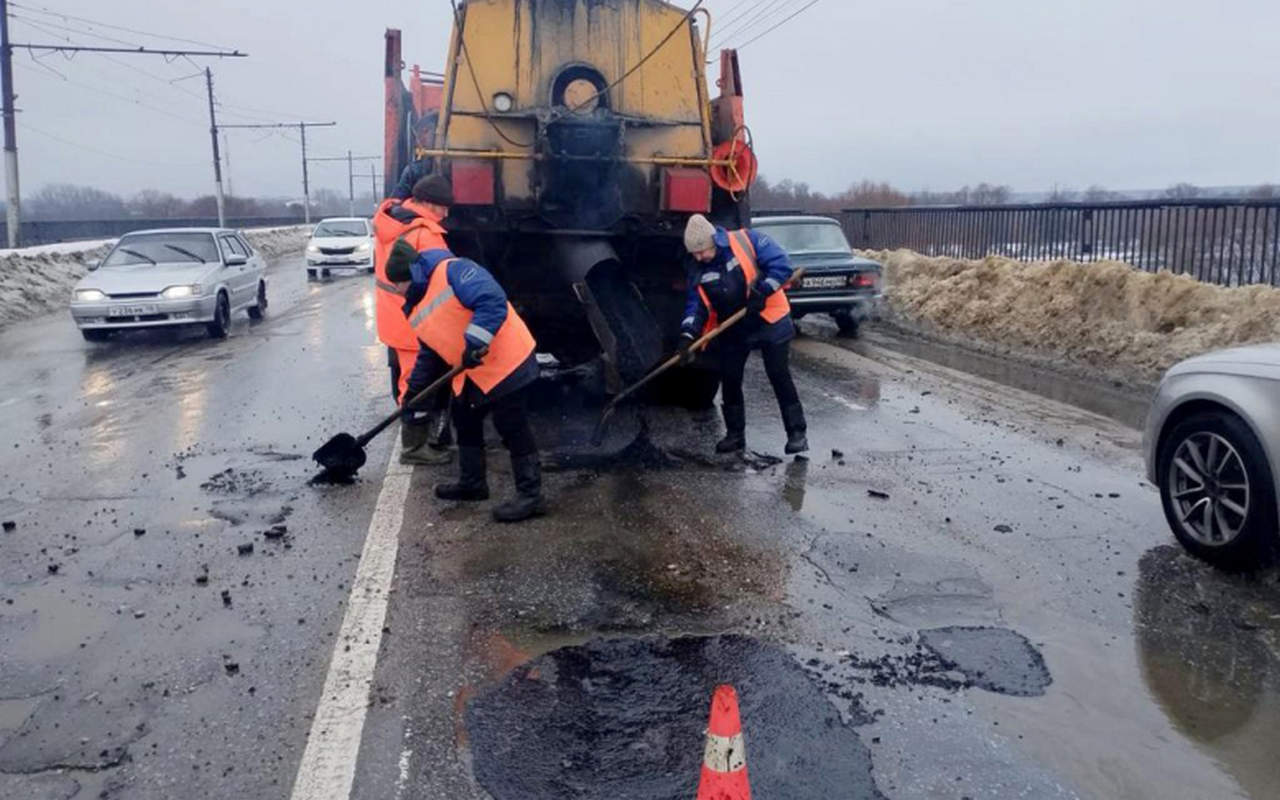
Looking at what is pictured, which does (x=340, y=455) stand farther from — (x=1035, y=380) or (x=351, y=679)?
(x=1035, y=380)

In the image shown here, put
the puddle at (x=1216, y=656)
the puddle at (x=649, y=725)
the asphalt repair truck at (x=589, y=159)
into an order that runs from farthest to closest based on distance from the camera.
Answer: the asphalt repair truck at (x=589, y=159)
the puddle at (x=1216, y=656)
the puddle at (x=649, y=725)

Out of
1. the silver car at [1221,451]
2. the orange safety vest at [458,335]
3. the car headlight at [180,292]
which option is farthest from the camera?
the car headlight at [180,292]

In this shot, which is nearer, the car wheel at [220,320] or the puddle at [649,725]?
the puddle at [649,725]

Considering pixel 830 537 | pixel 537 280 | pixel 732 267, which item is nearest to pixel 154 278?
pixel 537 280

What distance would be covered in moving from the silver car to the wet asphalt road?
218mm

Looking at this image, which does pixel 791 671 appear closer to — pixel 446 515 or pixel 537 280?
pixel 446 515

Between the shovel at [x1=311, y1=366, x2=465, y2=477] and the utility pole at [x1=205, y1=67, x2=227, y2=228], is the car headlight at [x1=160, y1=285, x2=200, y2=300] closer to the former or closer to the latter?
the shovel at [x1=311, y1=366, x2=465, y2=477]

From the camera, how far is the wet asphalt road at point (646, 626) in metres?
3.42

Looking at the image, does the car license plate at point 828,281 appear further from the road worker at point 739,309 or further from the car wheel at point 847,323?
the road worker at point 739,309

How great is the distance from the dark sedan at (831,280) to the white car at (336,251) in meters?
15.5

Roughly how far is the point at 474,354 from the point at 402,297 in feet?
6.75

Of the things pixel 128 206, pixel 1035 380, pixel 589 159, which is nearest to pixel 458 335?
pixel 589 159

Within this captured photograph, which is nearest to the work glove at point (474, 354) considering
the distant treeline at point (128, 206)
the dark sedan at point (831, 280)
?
the dark sedan at point (831, 280)

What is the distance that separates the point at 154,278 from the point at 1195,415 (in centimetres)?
1271
